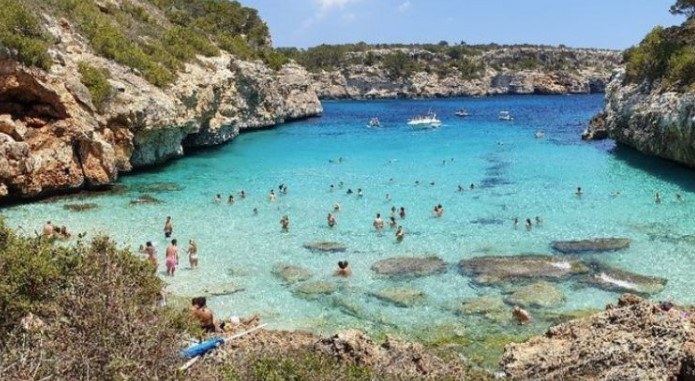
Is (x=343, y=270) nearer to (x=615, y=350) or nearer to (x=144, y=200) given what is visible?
(x=615, y=350)

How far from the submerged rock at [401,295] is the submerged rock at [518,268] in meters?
2.21

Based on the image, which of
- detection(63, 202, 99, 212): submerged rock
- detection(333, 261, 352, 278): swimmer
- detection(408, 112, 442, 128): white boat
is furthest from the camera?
detection(408, 112, 442, 128): white boat

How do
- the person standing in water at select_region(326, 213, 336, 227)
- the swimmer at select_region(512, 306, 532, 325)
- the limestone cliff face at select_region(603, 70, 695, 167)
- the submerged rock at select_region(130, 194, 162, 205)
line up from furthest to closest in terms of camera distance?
the limestone cliff face at select_region(603, 70, 695, 167) < the submerged rock at select_region(130, 194, 162, 205) < the person standing in water at select_region(326, 213, 336, 227) < the swimmer at select_region(512, 306, 532, 325)

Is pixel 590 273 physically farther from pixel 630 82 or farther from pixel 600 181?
pixel 630 82

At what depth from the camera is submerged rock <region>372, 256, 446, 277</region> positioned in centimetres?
1920

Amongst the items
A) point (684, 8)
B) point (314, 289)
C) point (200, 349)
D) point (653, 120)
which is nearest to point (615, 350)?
point (200, 349)

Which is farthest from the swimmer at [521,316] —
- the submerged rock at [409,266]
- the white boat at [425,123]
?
the white boat at [425,123]

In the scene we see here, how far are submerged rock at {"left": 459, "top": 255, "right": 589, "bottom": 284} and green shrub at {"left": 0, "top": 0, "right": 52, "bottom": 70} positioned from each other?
71.2 feet

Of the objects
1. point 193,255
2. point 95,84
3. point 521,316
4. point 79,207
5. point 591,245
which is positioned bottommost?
point 591,245

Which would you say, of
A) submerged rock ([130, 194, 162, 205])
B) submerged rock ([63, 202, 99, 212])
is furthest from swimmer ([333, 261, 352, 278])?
submerged rock ([63, 202, 99, 212])

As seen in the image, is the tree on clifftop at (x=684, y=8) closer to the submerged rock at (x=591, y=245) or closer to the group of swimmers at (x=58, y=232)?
the submerged rock at (x=591, y=245)

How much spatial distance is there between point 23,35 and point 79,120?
4.57 metres

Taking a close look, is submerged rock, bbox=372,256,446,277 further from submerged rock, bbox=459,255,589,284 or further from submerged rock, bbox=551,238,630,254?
submerged rock, bbox=551,238,630,254

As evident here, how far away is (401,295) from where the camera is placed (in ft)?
56.2
